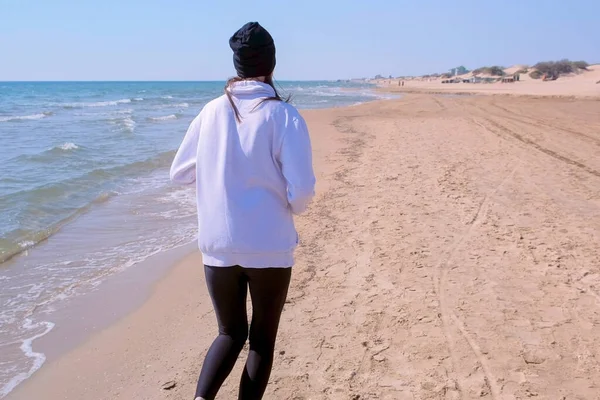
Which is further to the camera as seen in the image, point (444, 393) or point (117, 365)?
point (117, 365)

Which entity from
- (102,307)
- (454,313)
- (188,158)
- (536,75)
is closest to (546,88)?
(536,75)

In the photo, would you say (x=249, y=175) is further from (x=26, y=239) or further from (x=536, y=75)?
(x=536, y=75)

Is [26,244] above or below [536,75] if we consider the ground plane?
below

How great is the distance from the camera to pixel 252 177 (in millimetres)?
1907

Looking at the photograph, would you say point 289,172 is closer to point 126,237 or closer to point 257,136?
point 257,136

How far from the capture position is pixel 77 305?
4.45m

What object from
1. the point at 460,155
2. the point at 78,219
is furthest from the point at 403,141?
the point at 78,219

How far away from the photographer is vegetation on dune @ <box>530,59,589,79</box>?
64.8m

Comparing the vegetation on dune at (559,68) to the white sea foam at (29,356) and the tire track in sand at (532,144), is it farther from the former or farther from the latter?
the white sea foam at (29,356)

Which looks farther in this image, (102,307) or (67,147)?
(67,147)

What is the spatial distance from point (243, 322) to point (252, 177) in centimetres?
66

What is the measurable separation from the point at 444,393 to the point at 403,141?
10389 millimetres

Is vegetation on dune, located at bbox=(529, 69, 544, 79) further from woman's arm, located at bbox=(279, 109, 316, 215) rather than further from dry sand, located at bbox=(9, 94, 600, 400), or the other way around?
woman's arm, located at bbox=(279, 109, 316, 215)

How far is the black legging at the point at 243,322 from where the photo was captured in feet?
6.68
